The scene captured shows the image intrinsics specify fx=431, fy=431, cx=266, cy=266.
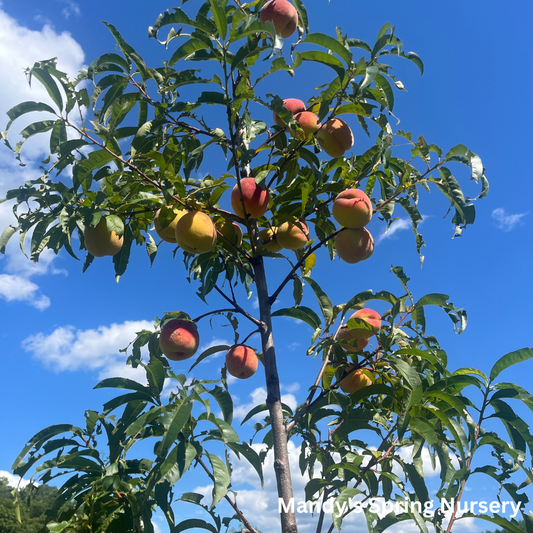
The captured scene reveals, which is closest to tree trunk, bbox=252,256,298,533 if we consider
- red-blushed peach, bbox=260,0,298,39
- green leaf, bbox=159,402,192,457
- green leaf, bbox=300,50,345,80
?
green leaf, bbox=159,402,192,457

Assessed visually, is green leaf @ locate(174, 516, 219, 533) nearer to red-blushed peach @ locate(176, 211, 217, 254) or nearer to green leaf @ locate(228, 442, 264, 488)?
green leaf @ locate(228, 442, 264, 488)

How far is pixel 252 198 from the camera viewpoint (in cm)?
206

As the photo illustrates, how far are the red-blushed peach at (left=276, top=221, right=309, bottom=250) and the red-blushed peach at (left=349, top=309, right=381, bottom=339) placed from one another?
54cm

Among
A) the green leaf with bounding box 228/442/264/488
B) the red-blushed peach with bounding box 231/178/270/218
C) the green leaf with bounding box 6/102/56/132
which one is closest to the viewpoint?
the green leaf with bounding box 228/442/264/488

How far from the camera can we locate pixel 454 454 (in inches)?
88.0

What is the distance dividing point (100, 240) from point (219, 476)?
122cm

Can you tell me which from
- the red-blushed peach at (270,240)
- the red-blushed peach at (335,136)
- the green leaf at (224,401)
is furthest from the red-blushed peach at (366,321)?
the red-blushed peach at (335,136)

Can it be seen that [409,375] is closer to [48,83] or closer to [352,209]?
[352,209]

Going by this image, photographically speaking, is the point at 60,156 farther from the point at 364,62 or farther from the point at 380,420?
the point at 380,420

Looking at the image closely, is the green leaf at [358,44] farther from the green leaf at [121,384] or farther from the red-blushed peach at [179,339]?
the green leaf at [121,384]

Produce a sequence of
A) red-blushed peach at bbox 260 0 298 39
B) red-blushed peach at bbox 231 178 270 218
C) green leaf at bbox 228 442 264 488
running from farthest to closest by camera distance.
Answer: red-blushed peach at bbox 260 0 298 39 < red-blushed peach at bbox 231 178 270 218 < green leaf at bbox 228 442 264 488

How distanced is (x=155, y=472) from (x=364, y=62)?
178cm

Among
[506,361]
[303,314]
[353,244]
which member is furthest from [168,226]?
[506,361]

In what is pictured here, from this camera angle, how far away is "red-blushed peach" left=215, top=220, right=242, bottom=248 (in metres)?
2.24
